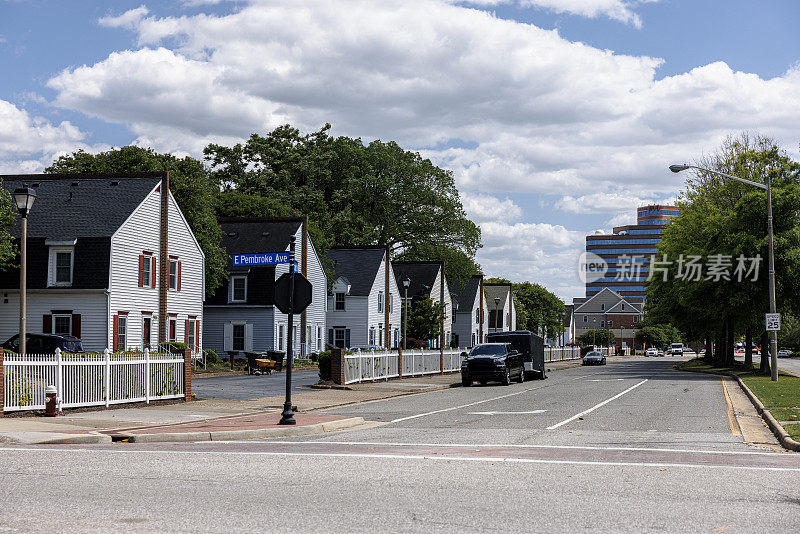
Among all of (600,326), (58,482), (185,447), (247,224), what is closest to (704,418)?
(185,447)

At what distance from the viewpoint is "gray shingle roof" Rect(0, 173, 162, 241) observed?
133ft

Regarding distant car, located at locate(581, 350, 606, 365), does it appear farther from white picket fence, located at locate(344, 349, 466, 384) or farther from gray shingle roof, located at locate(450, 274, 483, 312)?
white picket fence, located at locate(344, 349, 466, 384)

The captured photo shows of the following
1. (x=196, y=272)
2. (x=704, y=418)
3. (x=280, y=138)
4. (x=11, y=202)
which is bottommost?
(x=704, y=418)

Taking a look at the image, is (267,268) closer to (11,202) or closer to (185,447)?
(11,202)

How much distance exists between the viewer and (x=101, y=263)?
3969 cm

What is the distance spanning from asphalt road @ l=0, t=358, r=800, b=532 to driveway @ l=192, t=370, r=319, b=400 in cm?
1037

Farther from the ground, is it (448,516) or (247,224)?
(247,224)

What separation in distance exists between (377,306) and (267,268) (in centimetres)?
1444

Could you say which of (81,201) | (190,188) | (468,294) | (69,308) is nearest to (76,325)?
(69,308)

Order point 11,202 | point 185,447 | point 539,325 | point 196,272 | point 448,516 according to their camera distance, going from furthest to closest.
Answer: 1. point 539,325
2. point 196,272
3. point 11,202
4. point 185,447
5. point 448,516

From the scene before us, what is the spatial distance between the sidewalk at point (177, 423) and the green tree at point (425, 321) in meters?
37.4

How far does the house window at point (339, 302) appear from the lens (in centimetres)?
6438

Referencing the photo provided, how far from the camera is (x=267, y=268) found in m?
53.3

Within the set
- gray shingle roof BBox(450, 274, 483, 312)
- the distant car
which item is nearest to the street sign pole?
the distant car
